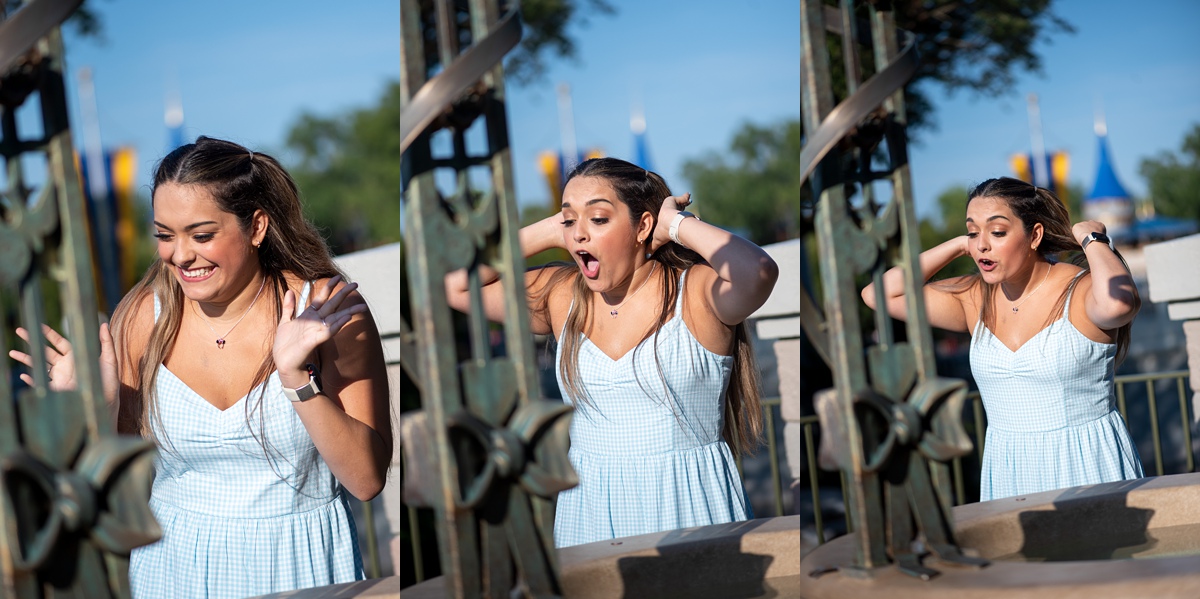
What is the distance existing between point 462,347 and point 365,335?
1.15 feet

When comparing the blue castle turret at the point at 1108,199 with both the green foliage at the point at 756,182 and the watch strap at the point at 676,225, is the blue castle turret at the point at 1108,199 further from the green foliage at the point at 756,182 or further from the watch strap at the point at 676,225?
the green foliage at the point at 756,182

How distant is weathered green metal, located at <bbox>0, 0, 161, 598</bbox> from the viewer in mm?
876

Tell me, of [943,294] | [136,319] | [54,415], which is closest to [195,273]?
[136,319]

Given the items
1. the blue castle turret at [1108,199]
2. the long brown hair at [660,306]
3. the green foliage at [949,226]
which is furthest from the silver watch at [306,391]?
the blue castle turret at [1108,199]

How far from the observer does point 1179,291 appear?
247 cm

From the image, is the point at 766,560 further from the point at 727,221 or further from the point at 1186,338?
the point at 727,221

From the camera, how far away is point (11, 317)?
16.8 feet

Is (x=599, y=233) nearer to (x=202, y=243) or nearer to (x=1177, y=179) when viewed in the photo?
(x=202, y=243)

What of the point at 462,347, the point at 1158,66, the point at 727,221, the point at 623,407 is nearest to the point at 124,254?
the point at 727,221

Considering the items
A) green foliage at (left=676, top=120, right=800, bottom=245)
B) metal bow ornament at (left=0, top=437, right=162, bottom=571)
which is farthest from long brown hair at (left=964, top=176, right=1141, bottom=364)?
green foliage at (left=676, top=120, right=800, bottom=245)

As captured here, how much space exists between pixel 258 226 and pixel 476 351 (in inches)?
35.5

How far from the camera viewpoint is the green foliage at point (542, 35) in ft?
5.71

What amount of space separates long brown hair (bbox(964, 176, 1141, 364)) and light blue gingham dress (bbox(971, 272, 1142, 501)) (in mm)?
69

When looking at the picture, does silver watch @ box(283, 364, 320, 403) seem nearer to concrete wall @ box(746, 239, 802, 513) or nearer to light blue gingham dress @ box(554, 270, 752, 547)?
light blue gingham dress @ box(554, 270, 752, 547)
